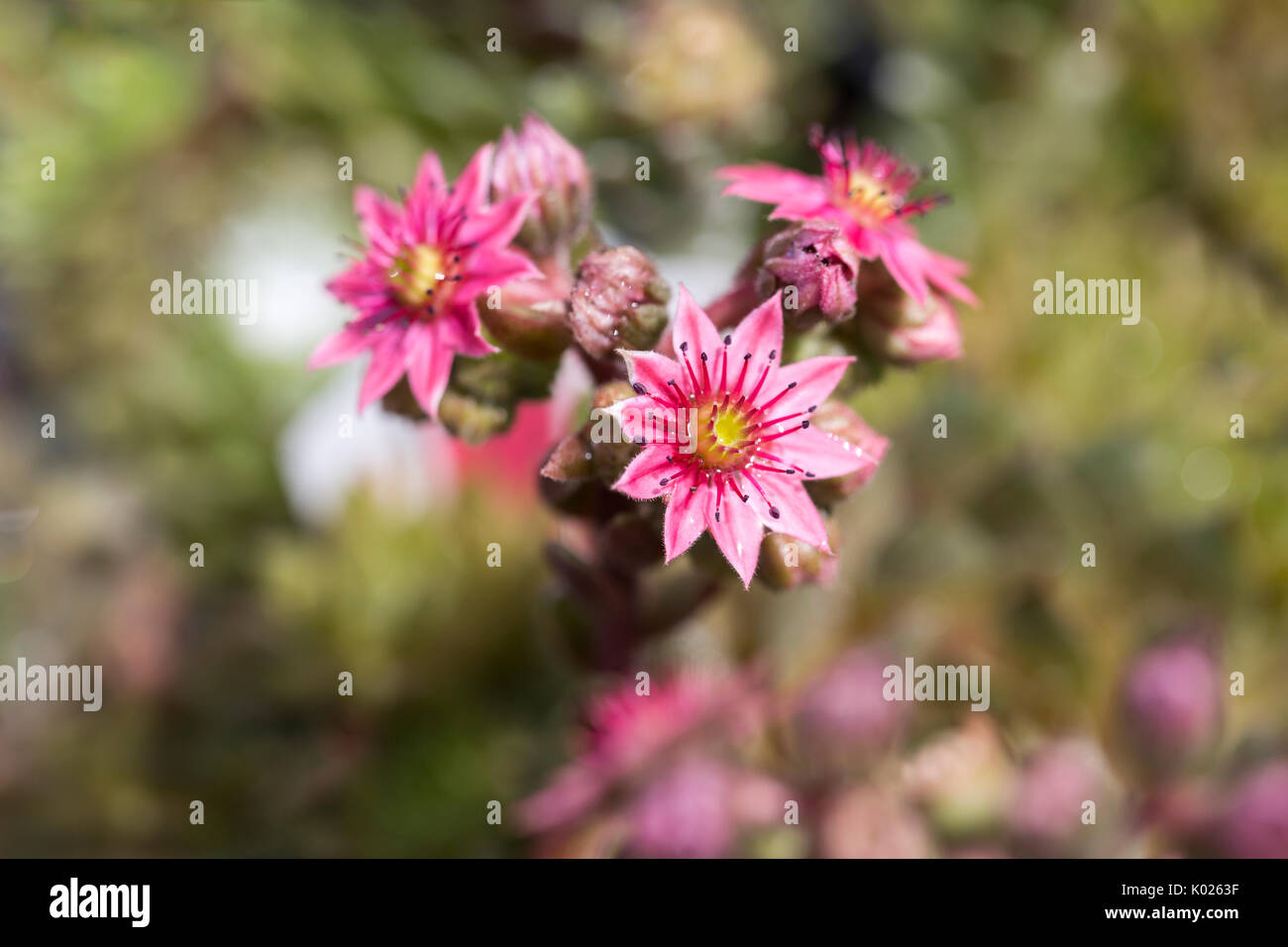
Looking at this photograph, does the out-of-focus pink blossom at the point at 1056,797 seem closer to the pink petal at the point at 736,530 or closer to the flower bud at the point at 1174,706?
the flower bud at the point at 1174,706

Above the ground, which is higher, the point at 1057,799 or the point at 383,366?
the point at 383,366

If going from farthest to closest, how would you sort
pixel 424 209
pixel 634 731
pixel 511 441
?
pixel 511 441, pixel 634 731, pixel 424 209

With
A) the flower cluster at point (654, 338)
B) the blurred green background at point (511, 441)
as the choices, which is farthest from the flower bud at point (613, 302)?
the blurred green background at point (511, 441)

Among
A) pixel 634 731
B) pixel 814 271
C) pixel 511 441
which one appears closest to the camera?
pixel 814 271

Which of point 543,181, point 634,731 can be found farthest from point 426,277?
point 634,731

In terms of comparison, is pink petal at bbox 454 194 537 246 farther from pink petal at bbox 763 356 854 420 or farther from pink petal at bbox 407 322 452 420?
pink petal at bbox 763 356 854 420

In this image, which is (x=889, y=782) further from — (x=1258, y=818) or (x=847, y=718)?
(x=1258, y=818)

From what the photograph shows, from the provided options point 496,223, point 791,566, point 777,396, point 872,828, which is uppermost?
point 496,223
